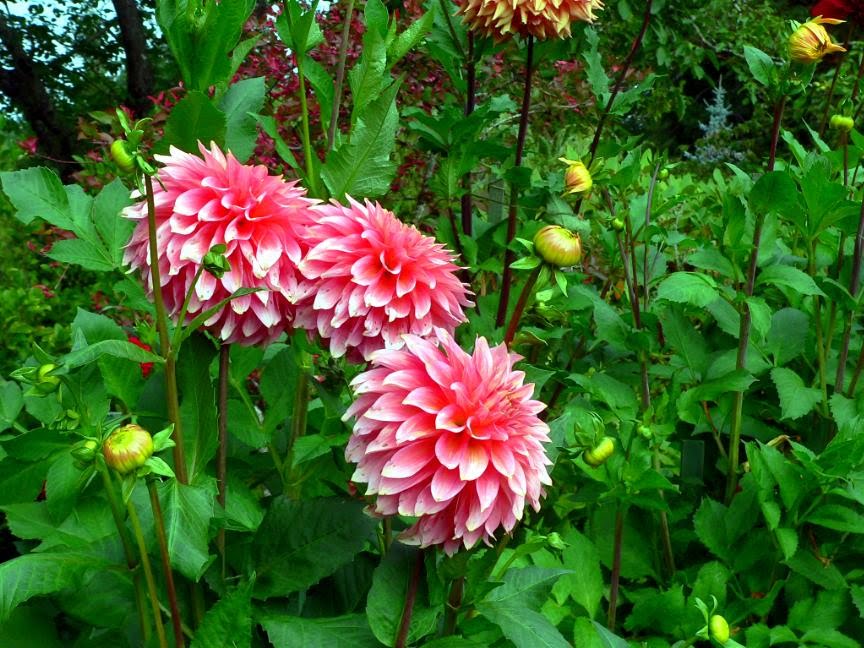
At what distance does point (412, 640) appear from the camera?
2.38ft

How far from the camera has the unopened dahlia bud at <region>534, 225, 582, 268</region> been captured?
0.71 m

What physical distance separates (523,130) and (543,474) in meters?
0.73

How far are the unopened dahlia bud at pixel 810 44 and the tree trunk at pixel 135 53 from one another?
13.4 feet

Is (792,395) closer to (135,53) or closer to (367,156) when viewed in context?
(367,156)

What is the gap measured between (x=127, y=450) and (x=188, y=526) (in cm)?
14

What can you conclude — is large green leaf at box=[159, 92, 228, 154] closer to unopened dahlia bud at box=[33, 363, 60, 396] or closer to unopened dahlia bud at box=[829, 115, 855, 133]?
unopened dahlia bud at box=[33, 363, 60, 396]

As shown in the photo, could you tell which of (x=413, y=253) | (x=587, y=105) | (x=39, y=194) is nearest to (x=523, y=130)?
(x=413, y=253)

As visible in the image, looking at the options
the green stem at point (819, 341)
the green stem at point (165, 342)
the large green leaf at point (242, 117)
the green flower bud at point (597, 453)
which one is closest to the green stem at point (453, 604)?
the green flower bud at point (597, 453)

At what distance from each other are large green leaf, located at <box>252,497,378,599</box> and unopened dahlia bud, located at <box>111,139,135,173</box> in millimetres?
384

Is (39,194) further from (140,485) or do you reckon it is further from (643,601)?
(643,601)

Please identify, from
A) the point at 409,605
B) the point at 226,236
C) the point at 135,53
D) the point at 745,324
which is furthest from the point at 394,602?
the point at 135,53

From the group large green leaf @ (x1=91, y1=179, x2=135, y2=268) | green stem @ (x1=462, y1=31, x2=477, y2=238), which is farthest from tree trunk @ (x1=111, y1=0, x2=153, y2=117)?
large green leaf @ (x1=91, y1=179, x2=135, y2=268)

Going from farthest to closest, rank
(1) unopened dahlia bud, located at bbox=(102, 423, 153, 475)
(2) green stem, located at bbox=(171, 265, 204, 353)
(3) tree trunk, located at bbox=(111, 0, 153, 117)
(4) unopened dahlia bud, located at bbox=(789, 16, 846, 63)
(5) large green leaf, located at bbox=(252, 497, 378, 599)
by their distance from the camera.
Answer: (3) tree trunk, located at bbox=(111, 0, 153, 117) < (4) unopened dahlia bud, located at bbox=(789, 16, 846, 63) < (5) large green leaf, located at bbox=(252, 497, 378, 599) < (2) green stem, located at bbox=(171, 265, 204, 353) < (1) unopened dahlia bud, located at bbox=(102, 423, 153, 475)

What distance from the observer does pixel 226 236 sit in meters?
0.70
